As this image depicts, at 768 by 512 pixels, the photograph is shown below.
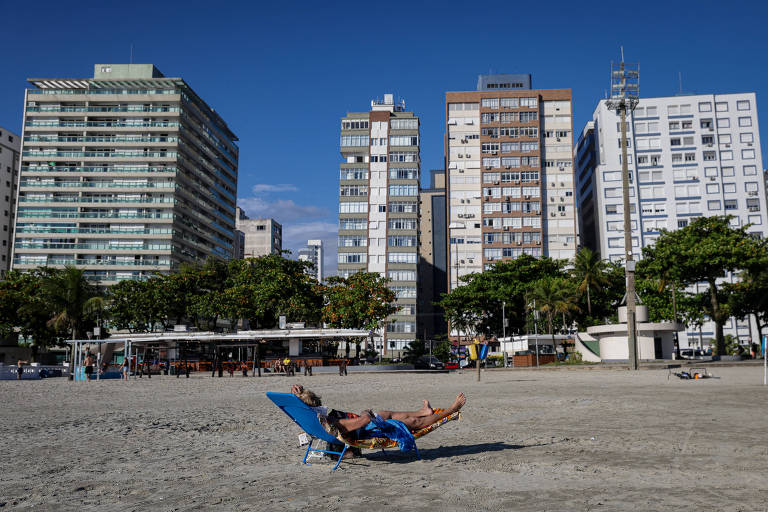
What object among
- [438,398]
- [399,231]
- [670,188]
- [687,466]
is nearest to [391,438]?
[687,466]

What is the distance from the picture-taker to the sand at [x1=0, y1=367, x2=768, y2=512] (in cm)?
558

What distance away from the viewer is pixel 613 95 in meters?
37.5

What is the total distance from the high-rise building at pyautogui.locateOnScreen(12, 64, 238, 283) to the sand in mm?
77576

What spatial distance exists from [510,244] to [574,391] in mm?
77408

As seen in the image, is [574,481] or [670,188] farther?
[670,188]

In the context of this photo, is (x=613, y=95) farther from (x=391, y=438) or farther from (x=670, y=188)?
Answer: (x=670, y=188)

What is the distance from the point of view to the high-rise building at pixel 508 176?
95625mm

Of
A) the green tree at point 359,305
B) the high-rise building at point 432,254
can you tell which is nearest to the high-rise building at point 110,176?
the high-rise building at point 432,254

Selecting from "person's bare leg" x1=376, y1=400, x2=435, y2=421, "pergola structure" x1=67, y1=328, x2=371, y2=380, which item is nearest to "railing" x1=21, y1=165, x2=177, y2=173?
"pergola structure" x1=67, y1=328, x2=371, y2=380

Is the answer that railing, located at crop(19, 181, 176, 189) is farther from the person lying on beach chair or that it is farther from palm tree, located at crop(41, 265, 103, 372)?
the person lying on beach chair

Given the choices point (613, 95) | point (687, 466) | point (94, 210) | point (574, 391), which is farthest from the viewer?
point (94, 210)

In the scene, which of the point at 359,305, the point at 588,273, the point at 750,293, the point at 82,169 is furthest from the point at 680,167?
the point at 82,169

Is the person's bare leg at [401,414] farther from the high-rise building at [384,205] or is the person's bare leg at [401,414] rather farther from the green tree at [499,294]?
the high-rise building at [384,205]

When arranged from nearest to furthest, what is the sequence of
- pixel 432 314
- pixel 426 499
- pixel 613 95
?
pixel 426 499
pixel 613 95
pixel 432 314
